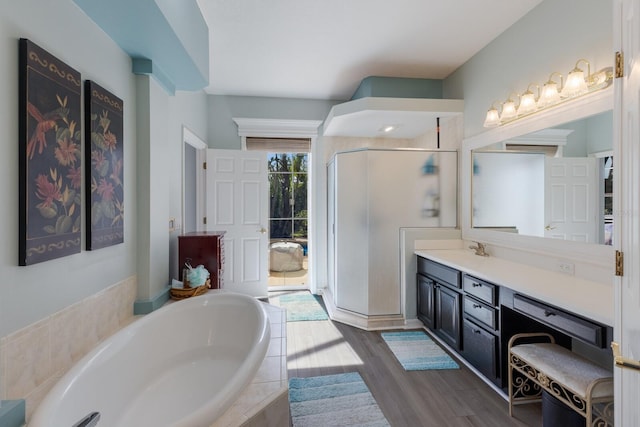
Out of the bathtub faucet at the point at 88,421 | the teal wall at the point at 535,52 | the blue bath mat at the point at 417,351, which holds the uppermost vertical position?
the teal wall at the point at 535,52

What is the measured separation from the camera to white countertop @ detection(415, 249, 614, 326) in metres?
1.44

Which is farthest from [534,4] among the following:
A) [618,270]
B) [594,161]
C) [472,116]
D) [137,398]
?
[137,398]

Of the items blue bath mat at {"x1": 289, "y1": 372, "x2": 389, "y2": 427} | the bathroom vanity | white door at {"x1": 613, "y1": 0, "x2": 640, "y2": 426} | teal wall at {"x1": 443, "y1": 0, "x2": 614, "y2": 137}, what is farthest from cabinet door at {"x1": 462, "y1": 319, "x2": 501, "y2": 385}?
teal wall at {"x1": 443, "y1": 0, "x2": 614, "y2": 137}

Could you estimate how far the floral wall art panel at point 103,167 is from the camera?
1.54 m

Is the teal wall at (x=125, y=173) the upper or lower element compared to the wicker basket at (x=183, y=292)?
upper

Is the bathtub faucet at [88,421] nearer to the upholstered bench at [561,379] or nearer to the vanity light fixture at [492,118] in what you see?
the upholstered bench at [561,379]

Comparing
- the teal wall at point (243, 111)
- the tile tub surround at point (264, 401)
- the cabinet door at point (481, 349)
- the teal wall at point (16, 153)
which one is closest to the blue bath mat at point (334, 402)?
the tile tub surround at point (264, 401)

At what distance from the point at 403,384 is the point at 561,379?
101cm

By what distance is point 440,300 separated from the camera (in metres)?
2.75

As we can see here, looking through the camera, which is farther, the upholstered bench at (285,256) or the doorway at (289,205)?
the upholstered bench at (285,256)

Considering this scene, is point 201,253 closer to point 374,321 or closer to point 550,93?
point 374,321

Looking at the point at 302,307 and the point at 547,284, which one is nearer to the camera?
the point at 547,284

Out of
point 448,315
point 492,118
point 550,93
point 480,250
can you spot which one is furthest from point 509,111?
point 448,315

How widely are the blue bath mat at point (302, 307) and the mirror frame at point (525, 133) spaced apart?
1.81 m
